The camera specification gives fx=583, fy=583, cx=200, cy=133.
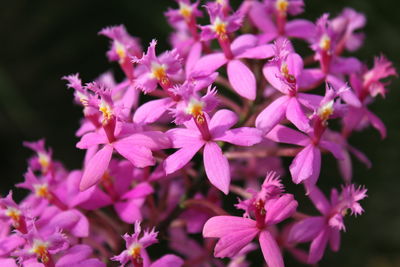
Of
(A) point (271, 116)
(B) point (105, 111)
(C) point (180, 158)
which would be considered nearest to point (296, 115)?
(A) point (271, 116)

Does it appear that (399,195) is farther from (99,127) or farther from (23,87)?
(23,87)

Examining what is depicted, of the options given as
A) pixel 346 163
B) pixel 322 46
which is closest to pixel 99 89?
pixel 322 46

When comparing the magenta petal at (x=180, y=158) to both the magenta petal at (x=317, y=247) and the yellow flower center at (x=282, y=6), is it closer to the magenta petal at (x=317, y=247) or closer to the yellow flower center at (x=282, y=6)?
the magenta petal at (x=317, y=247)

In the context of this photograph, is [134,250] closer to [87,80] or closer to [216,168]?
[216,168]

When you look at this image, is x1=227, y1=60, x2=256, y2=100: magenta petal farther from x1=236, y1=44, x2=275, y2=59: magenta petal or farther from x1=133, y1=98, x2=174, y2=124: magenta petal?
x1=133, y1=98, x2=174, y2=124: magenta petal

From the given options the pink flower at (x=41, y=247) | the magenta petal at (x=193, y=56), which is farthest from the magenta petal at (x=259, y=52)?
the pink flower at (x=41, y=247)

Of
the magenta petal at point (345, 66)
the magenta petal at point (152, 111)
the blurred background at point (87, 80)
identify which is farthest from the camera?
the blurred background at point (87, 80)

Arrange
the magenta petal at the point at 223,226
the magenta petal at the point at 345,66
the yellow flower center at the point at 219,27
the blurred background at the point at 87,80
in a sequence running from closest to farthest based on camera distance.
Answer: the magenta petal at the point at 223,226, the yellow flower center at the point at 219,27, the magenta petal at the point at 345,66, the blurred background at the point at 87,80

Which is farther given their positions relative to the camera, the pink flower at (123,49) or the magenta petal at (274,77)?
the pink flower at (123,49)
